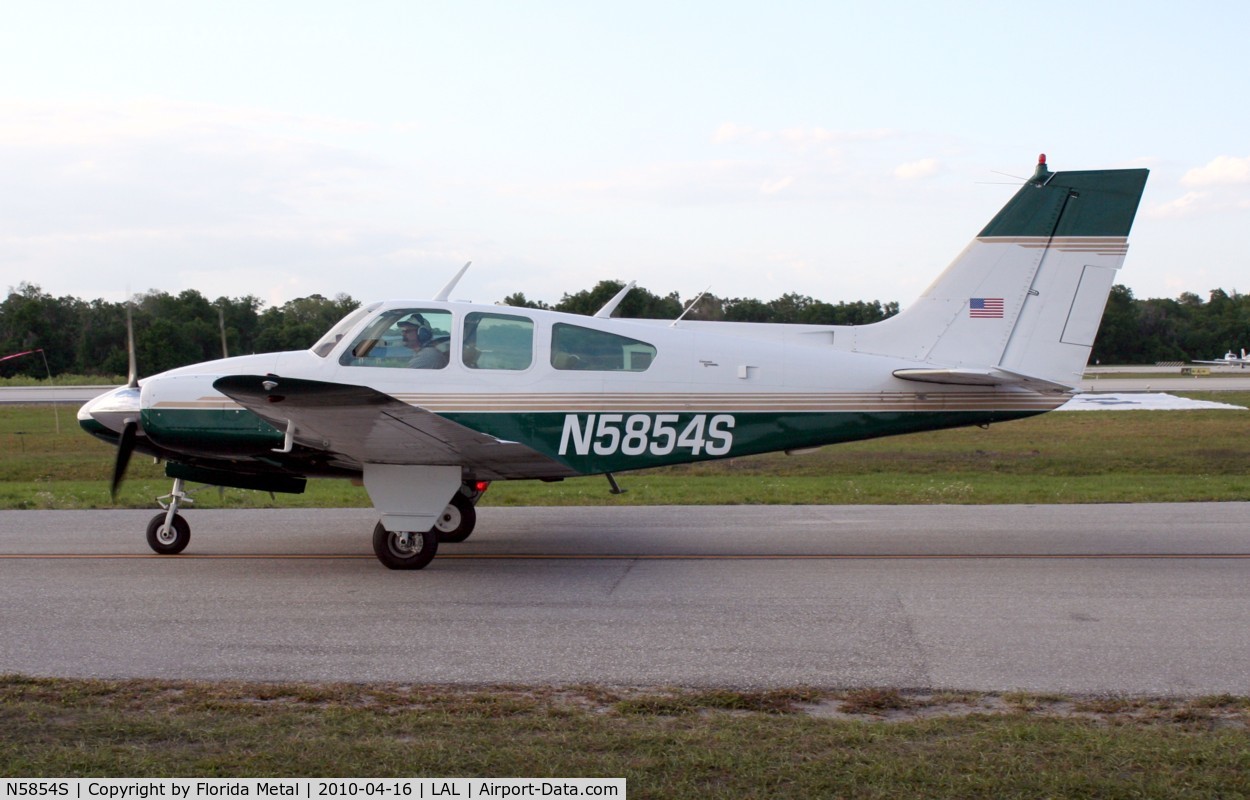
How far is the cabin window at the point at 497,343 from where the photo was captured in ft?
32.7

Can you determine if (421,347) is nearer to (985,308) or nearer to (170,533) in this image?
(170,533)

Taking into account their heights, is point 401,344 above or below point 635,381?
above

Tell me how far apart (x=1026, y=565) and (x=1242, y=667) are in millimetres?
3264

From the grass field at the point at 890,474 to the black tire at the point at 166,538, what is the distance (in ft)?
13.1

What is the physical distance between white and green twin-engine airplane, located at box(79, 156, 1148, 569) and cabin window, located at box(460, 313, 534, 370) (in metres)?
0.01

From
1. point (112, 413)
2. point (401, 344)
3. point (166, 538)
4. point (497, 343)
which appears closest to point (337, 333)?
point (401, 344)

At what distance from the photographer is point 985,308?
34.1 feet

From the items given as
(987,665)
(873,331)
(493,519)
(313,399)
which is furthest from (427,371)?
(987,665)

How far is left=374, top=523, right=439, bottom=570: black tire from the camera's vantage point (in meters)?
9.61

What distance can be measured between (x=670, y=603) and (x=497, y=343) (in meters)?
3.09

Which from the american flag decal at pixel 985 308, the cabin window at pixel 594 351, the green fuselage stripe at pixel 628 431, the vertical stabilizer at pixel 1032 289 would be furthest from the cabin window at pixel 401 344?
the american flag decal at pixel 985 308

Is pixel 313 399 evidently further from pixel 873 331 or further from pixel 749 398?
pixel 873 331

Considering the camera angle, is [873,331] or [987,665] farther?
[873,331]

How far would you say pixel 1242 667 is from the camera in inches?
249
